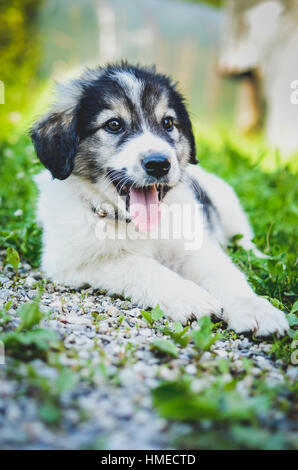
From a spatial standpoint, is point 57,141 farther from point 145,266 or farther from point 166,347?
point 166,347

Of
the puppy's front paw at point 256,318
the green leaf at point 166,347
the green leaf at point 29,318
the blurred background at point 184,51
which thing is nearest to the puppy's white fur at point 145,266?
the puppy's front paw at point 256,318

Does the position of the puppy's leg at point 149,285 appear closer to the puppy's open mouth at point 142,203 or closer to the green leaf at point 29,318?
the puppy's open mouth at point 142,203

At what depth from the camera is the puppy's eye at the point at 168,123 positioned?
10.6 ft

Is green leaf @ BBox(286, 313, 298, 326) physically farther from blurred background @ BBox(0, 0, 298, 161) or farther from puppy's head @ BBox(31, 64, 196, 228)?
blurred background @ BBox(0, 0, 298, 161)

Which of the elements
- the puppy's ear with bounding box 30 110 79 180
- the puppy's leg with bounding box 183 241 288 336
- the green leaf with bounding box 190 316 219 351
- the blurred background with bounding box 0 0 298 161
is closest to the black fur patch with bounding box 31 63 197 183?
the puppy's ear with bounding box 30 110 79 180

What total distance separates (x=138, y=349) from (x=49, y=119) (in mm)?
1811

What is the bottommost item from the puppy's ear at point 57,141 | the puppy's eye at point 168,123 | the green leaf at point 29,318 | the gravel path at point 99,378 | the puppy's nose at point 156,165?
the gravel path at point 99,378

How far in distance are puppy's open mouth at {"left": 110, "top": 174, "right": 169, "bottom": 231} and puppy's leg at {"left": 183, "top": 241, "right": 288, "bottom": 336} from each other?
1.43 feet

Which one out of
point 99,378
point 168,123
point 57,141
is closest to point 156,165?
point 168,123

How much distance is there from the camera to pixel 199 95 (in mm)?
10828

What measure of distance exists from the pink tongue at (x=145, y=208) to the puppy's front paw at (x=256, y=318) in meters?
0.77

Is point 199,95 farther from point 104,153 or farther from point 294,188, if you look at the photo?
point 104,153

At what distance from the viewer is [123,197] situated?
300 cm

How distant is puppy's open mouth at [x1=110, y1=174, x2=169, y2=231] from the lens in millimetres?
2977
